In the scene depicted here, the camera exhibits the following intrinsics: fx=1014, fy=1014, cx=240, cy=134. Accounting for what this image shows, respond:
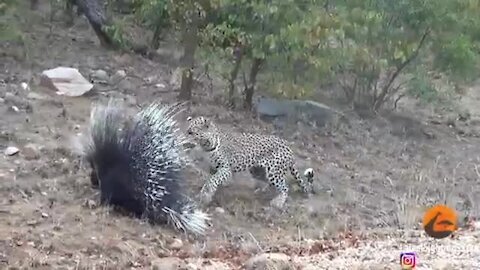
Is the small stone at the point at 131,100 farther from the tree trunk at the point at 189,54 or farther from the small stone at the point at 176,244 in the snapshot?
the small stone at the point at 176,244

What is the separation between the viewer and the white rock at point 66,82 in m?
12.6

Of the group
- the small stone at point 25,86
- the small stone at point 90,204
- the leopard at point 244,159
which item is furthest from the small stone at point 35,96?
the small stone at point 90,204

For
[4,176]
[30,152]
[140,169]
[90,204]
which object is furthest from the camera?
[30,152]

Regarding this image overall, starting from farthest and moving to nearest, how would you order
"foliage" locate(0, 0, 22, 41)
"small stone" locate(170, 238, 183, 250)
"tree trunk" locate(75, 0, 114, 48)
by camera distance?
"tree trunk" locate(75, 0, 114, 48)
"foliage" locate(0, 0, 22, 41)
"small stone" locate(170, 238, 183, 250)

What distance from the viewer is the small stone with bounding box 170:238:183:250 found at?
8.40m

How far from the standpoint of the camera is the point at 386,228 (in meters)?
9.66

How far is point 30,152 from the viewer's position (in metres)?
10.2

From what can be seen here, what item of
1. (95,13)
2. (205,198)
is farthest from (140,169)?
(95,13)

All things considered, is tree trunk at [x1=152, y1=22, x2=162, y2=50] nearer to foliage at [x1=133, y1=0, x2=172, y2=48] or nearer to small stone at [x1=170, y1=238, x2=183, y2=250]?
foliage at [x1=133, y1=0, x2=172, y2=48]

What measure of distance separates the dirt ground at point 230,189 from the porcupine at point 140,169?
177 millimetres

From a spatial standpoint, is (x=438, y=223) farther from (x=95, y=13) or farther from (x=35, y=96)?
(x=95, y=13)

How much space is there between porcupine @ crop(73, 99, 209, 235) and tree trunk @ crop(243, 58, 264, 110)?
405cm

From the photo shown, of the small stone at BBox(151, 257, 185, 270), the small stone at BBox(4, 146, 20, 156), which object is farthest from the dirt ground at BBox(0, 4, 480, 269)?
the small stone at BBox(4, 146, 20, 156)

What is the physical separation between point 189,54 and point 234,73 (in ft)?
2.34
